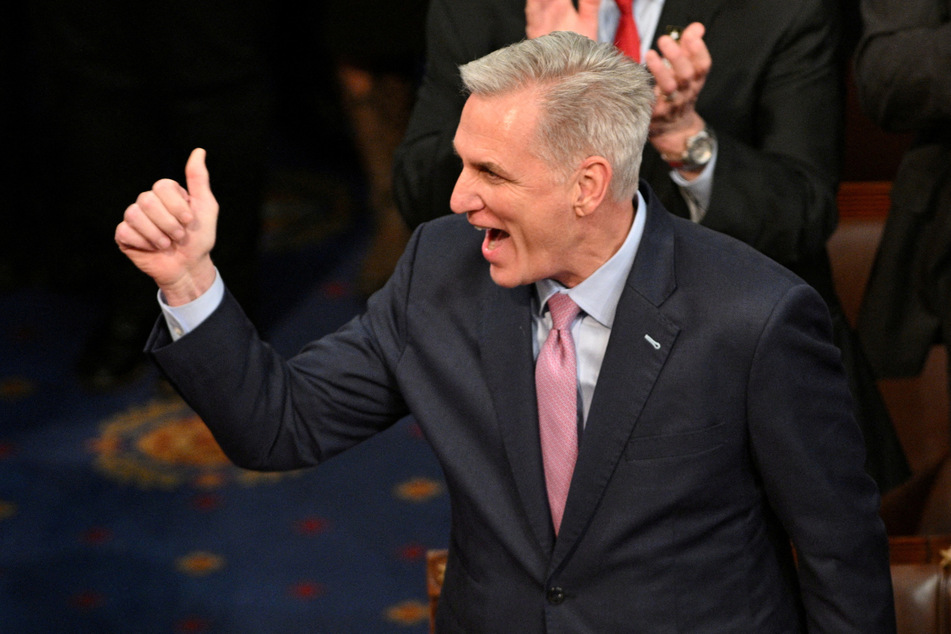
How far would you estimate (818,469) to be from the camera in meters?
1.66

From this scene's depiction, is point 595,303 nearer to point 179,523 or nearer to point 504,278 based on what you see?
point 504,278

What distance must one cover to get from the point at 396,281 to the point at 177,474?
1.72 meters

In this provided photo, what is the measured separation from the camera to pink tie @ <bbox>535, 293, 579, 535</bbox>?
1728 mm

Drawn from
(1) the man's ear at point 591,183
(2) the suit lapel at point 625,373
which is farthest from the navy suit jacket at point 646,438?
(1) the man's ear at point 591,183

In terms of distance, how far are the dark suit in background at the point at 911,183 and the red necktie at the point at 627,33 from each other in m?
0.38

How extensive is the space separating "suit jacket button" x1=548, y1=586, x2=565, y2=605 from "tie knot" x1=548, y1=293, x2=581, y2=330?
32 centimetres

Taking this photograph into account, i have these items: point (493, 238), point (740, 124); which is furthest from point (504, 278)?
point (740, 124)

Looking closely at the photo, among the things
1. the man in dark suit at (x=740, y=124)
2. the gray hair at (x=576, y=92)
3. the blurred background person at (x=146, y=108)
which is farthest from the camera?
the blurred background person at (x=146, y=108)

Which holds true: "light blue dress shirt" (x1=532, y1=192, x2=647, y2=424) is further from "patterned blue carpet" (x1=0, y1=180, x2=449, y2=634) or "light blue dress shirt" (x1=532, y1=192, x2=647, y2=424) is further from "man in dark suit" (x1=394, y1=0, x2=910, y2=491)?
"patterned blue carpet" (x1=0, y1=180, x2=449, y2=634)

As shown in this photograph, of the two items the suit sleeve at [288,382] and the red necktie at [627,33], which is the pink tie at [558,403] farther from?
the red necktie at [627,33]

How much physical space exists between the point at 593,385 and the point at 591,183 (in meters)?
0.27

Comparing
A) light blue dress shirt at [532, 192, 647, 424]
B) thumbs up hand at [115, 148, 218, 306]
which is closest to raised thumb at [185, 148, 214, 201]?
thumbs up hand at [115, 148, 218, 306]

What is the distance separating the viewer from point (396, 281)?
6.11 ft

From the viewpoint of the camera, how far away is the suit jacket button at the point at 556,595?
1734mm
